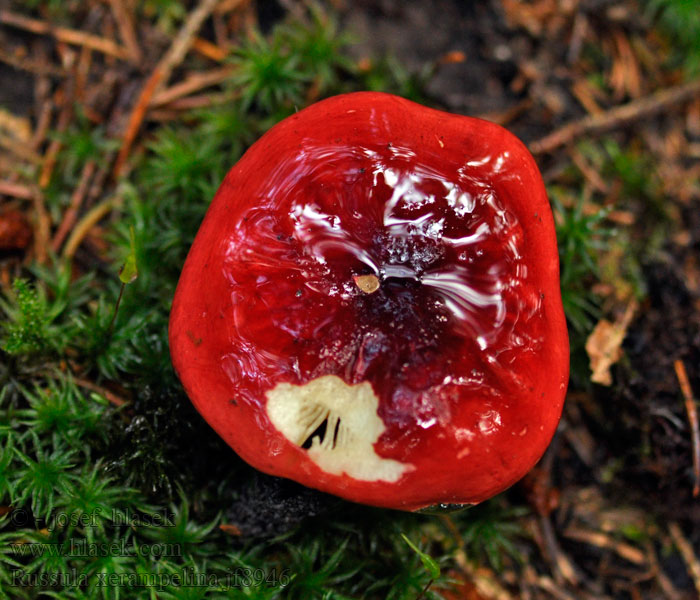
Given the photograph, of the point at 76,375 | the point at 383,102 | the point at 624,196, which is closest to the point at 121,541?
the point at 76,375

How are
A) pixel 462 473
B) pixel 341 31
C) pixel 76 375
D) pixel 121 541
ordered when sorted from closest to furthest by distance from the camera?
pixel 462 473
pixel 121 541
pixel 76 375
pixel 341 31

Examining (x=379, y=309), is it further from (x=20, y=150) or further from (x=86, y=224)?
(x=20, y=150)

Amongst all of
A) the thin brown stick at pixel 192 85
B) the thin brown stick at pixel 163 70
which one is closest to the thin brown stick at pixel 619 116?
the thin brown stick at pixel 192 85

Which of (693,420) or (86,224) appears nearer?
(693,420)

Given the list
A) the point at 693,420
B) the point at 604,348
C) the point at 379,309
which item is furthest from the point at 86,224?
the point at 693,420

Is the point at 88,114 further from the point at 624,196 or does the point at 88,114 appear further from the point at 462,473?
the point at 624,196

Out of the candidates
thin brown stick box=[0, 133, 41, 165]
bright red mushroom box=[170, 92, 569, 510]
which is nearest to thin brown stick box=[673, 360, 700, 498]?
bright red mushroom box=[170, 92, 569, 510]
